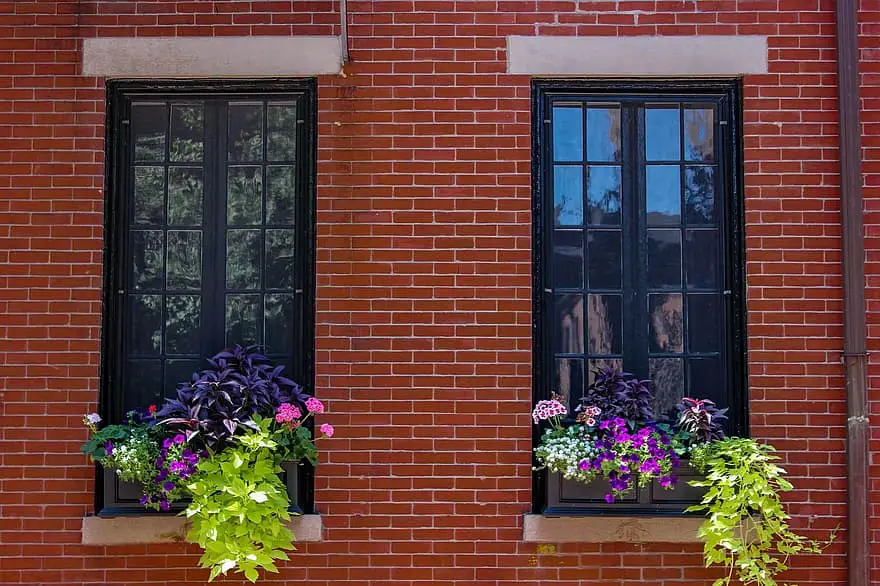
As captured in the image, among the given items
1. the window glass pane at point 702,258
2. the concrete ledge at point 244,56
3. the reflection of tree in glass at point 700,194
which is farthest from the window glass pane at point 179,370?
the reflection of tree in glass at point 700,194

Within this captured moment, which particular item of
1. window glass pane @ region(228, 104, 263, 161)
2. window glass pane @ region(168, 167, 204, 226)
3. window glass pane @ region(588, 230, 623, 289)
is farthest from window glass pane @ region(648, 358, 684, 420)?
window glass pane @ region(168, 167, 204, 226)

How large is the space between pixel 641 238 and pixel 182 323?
3.02m

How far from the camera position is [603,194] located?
6.20 metres

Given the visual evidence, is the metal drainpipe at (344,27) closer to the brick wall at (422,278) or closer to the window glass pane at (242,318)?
the brick wall at (422,278)

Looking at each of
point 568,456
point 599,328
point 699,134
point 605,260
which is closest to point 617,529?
point 568,456

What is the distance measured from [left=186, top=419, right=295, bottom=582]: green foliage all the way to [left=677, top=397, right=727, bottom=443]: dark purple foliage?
2453 millimetres

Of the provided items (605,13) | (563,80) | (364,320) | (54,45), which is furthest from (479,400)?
(54,45)

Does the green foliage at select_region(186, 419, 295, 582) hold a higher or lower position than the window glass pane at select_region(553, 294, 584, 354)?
lower

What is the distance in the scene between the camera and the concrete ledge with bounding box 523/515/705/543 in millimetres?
5770

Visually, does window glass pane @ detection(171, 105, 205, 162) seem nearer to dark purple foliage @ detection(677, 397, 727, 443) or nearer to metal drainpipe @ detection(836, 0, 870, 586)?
dark purple foliage @ detection(677, 397, 727, 443)

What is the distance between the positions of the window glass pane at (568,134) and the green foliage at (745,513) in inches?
79.8

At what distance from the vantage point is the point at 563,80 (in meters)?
6.15

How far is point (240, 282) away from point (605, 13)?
9.59ft

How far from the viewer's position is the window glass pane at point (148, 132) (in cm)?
625
